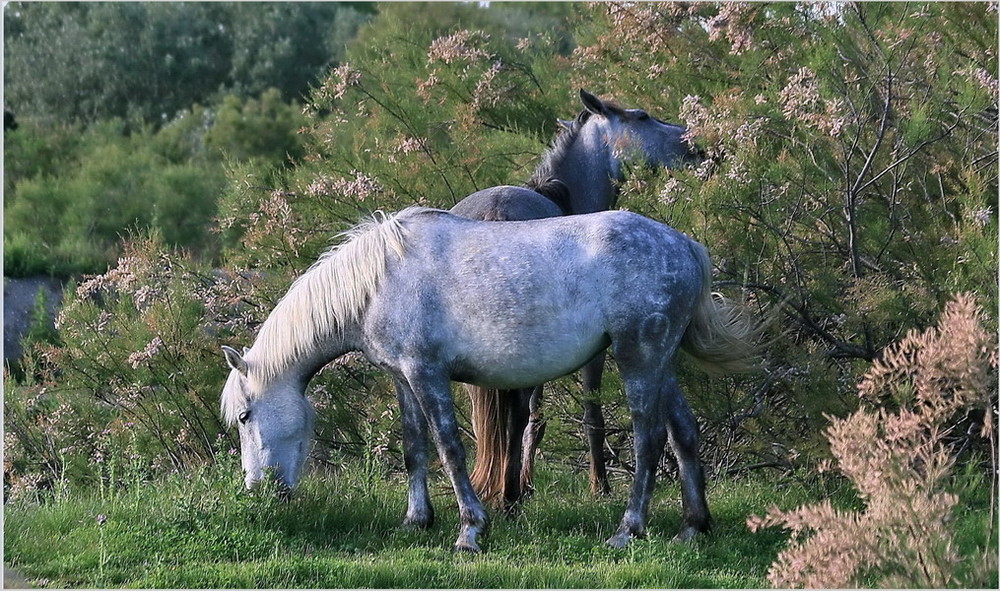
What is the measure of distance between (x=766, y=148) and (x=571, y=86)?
3464 millimetres

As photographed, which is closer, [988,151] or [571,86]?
[988,151]

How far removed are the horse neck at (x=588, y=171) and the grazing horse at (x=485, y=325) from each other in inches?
59.1

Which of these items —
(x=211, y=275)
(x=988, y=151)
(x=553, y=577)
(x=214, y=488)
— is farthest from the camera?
(x=211, y=275)

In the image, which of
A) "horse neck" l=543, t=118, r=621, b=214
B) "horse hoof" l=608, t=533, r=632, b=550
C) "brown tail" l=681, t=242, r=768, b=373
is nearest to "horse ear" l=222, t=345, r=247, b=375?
"horse hoof" l=608, t=533, r=632, b=550

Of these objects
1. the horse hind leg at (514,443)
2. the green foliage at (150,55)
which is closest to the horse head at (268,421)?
the horse hind leg at (514,443)

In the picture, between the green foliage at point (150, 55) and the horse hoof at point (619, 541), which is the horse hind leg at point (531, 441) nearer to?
the horse hoof at point (619, 541)

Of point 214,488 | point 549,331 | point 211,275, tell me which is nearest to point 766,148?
point 549,331

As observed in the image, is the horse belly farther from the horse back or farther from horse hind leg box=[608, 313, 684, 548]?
horse hind leg box=[608, 313, 684, 548]

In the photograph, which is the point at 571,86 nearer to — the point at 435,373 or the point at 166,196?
the point at 435,373

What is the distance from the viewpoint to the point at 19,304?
1614cm

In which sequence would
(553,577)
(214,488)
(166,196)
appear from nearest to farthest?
1. (553,577)
2. (214,488)
3. (166,196)

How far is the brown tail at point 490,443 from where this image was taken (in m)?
6.64

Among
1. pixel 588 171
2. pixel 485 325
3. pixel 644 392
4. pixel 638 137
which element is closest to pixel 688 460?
pixel 644 392

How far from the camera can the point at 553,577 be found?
5.28 m
